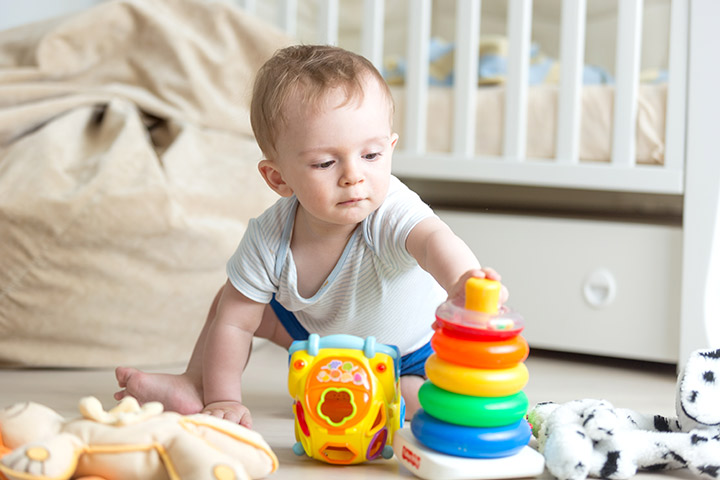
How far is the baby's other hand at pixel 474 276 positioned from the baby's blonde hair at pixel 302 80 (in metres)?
0.24

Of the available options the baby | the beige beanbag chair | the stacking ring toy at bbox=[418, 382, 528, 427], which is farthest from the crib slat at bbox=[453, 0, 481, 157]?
the stacking ring toy at bbox=[418, 382, 528, 427]

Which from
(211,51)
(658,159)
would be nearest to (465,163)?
(658,159)

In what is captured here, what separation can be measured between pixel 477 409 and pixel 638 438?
22cm

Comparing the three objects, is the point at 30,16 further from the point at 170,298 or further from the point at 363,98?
the point at 363,98

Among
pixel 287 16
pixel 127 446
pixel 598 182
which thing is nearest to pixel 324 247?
pixel 127 446

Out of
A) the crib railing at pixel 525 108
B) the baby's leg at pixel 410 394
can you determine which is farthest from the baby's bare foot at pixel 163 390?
the crib railing at pixel 525 108

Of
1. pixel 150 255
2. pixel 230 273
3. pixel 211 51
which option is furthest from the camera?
pixel 211 51

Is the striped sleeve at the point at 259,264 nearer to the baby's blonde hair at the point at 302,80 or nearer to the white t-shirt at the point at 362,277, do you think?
the white t-shirt at the point at 362,277

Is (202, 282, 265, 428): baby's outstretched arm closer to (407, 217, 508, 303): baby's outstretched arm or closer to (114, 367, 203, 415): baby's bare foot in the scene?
(114, 367, 203, 415): baby's bare foot

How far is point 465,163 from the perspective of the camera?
1.66m

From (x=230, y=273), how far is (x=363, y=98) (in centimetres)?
32

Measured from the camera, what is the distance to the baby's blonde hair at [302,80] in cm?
100

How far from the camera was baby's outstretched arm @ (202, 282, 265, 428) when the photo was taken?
1.13 m

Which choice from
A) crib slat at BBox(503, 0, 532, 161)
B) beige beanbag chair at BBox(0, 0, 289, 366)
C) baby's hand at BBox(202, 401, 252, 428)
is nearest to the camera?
baby's hand at BBox(202, 401, 252, 428)
